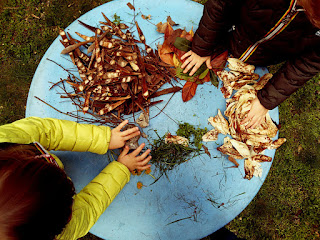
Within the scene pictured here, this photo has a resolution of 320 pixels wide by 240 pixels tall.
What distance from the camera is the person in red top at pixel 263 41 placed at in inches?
46.8

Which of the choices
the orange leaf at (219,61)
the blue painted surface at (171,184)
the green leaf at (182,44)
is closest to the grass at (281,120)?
the blue painted surface at (171,184)

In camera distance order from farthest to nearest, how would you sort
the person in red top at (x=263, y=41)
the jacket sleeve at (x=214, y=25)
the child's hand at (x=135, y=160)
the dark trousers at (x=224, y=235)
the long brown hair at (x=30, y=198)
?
the dark trousers at (x=224, y=235), the child's hand at (x=135, y=160), the jacket sleeve at (x=214, y=25), the person in red top at (x=263, y=41), the long brown hair at (x=30, y=198)

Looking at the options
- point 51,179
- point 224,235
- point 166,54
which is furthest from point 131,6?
point 224,235

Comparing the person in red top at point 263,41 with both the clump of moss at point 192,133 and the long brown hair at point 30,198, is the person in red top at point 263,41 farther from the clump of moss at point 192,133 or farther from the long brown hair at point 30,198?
the long brown hair at point 30,198

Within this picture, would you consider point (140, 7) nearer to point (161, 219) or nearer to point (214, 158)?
point (214, 158)

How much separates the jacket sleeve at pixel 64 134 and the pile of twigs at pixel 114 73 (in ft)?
0.48

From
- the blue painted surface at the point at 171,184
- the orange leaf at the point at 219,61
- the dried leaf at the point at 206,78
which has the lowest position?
the blue painted surface at the point at 171,184

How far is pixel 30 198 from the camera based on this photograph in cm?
90

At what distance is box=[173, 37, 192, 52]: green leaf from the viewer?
5.10 feet

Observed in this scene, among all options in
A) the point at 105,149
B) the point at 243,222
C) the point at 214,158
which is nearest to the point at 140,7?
the point at 105,149

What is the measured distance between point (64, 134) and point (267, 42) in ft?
4.57

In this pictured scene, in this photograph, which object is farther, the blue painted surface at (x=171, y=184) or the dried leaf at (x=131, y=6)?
the dried leaf at (x=131, y=6)

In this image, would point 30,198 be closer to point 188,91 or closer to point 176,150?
point 176,150

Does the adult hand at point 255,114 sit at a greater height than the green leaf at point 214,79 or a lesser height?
lesser
